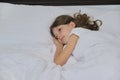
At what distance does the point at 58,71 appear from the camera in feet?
4.75

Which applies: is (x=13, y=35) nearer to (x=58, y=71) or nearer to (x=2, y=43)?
(x=2, y=43)

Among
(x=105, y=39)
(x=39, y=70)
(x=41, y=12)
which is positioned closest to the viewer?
(x=39, y=70)

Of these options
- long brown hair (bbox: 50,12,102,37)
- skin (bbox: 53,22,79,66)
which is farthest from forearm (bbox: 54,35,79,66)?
long brown hair (bbox: 50,12,102,37)

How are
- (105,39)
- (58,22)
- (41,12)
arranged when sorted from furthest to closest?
(41,12)
(58,22)
(105,39)

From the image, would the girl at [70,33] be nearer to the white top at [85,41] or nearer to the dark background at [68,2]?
the white top at [85,41]

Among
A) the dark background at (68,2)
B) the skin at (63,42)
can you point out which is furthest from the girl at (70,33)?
the dark background at (68,2)

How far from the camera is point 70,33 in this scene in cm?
162

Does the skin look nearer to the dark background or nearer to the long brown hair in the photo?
the long brown hair

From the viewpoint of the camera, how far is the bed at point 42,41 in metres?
1.42

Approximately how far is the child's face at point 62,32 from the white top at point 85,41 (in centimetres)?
5

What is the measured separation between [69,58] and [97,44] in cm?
17

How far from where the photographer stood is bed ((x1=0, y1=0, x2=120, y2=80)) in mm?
1421

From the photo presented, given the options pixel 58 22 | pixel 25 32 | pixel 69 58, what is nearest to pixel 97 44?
pixel 69 58

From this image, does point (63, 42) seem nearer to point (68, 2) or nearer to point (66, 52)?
point (66, 52)
